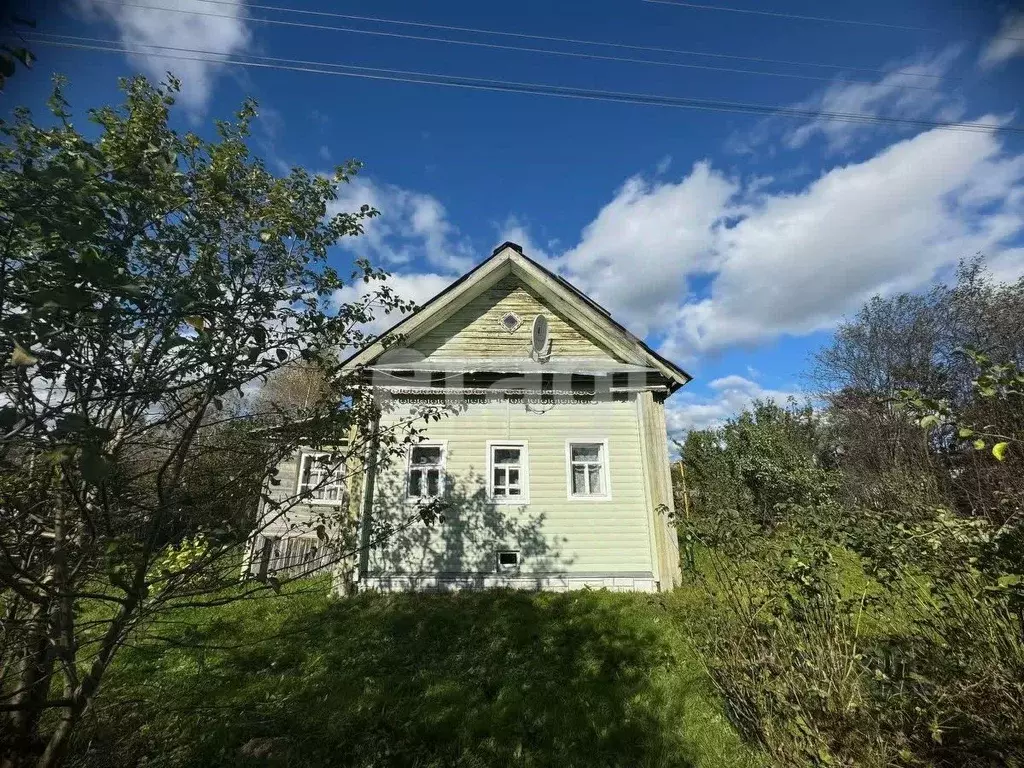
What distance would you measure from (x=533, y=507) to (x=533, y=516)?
0.59 ft

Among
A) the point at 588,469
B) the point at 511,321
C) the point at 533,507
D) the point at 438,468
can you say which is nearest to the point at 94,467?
the point at 438,468

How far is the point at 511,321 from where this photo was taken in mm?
10219

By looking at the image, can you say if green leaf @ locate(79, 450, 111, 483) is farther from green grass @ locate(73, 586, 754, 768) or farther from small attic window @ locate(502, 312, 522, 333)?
small attic window @ locate(502, 312, 522, 333)

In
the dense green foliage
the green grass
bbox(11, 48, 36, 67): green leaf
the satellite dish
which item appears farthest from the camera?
the satellite dish

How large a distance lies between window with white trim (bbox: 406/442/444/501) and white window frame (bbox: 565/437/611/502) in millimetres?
2654

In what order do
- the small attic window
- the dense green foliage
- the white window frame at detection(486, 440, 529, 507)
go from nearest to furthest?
the dense green foliage, the white window frame at detection(486, 440, 529, 507), the small attic window

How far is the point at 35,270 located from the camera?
5.49ft

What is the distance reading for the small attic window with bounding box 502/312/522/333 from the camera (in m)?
10.2

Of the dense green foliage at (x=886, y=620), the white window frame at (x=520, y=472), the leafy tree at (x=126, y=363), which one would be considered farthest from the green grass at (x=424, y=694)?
the white window frame at (x=520, y=472)

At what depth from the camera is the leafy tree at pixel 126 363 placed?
159cm

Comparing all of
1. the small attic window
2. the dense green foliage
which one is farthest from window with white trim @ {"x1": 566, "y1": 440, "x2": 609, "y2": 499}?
the dense green foliage

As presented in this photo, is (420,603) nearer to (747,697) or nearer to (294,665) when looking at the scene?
(294,665)

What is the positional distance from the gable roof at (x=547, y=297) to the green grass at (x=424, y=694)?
5.06 meters

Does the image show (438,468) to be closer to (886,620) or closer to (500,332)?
(500,332)
